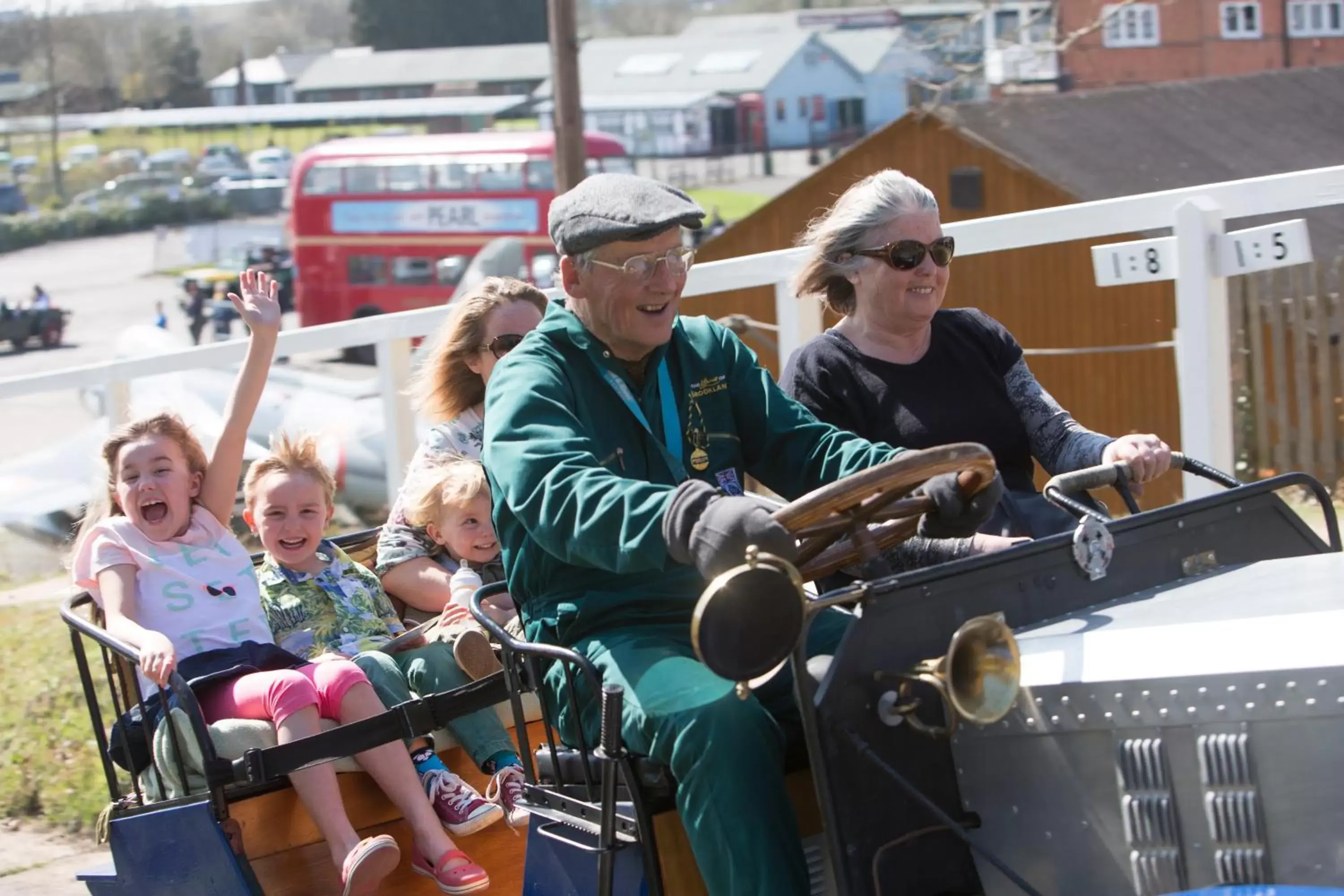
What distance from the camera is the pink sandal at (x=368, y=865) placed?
3404 mm

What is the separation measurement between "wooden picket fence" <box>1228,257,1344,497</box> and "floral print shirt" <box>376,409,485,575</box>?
5536 millimetres

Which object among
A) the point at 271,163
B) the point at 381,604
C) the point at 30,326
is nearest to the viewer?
the point at 381,604

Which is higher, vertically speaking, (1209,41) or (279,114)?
(279,114)

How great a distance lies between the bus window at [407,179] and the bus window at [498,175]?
0.87 metres

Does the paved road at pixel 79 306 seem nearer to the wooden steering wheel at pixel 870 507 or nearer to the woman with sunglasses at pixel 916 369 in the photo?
the woman with sunglasses at pixel 916 369

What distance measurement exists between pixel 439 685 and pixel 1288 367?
6.63 metres

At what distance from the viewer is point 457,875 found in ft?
11.6

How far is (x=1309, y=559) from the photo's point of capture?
3012mm

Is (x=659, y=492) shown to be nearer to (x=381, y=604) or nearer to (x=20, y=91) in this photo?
(x=381, y=604)

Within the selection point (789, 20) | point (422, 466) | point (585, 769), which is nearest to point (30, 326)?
point (422, 466)

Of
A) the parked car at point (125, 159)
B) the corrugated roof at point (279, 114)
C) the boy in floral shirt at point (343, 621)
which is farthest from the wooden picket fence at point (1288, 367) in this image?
the parked car at point (125, 159)

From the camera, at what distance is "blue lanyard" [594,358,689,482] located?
309 centimetres

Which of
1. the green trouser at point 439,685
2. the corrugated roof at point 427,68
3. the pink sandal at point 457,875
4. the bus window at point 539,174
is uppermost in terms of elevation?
the corrugated roof at point 427,68

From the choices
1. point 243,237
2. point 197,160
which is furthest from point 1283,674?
point 197,160
